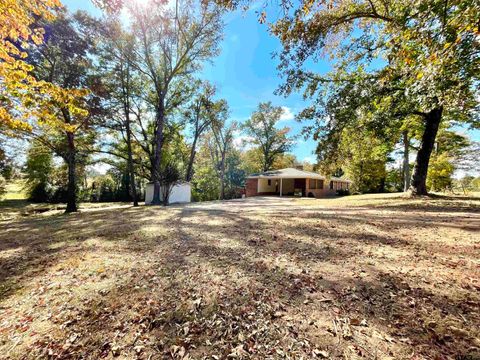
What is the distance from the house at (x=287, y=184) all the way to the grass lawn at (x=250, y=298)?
19.8 meters

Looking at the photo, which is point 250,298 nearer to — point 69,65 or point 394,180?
point 69,65

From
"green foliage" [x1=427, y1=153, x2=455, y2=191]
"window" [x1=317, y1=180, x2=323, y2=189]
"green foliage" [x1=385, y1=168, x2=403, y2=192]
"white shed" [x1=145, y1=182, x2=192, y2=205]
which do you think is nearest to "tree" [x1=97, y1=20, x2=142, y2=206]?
"white shed" [x1=145, y1=182, x2=192, y2=205]

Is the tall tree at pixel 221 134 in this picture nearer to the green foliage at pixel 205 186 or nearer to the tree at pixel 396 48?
the green foliage at pixel 205 186

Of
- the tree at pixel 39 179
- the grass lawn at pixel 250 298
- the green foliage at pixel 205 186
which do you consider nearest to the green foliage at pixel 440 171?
the grass lawn at pixel 250 298

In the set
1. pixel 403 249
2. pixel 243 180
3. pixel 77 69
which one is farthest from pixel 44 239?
pixel 243 180

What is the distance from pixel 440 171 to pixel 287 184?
1468 centimetres

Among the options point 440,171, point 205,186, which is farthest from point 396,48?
point 205,186

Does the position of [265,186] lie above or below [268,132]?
below

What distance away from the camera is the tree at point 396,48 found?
3473 millimetres

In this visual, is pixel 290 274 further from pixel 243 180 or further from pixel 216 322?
pixel 243 180

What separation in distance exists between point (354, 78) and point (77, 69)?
15.1 m

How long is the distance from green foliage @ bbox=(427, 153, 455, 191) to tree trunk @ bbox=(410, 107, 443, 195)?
41.0ft

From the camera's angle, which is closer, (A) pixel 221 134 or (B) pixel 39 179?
(B) pixel 39 179

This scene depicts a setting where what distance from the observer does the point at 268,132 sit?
33281 millimetres
